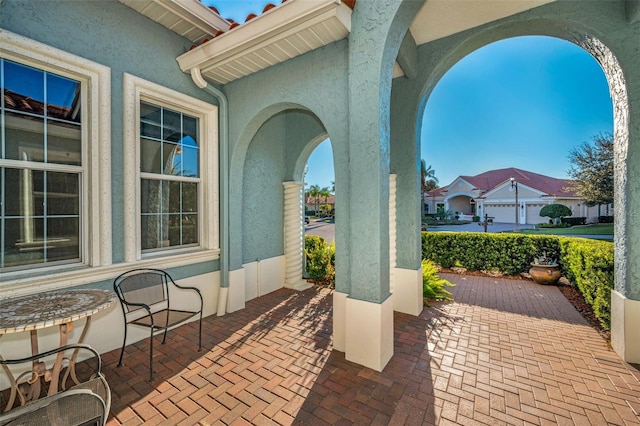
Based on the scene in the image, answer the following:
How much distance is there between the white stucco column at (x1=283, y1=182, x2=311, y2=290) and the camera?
6.20 metres

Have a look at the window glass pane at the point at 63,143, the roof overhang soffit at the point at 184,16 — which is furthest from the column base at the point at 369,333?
the roof overhang soffit at the point at 184,16

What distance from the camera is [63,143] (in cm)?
321

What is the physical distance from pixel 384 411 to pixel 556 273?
263 inches

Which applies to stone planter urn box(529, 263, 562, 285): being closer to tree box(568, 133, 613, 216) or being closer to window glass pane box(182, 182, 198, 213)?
window glass pane box(182, 182, 198, 213)

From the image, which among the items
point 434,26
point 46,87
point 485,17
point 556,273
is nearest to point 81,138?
point 46,87

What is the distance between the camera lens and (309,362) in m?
3.18

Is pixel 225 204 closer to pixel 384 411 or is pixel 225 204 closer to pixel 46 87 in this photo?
Answer: pixel 46 87

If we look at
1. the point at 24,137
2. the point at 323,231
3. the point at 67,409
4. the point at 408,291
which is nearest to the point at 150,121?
the point at 24,137

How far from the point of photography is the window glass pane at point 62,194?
313cm

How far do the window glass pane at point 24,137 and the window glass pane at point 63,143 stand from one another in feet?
0.24

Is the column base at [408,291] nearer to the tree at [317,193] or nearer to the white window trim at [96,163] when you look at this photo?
the white window trim at [96,163]

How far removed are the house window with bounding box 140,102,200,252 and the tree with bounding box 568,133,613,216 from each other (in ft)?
75.0

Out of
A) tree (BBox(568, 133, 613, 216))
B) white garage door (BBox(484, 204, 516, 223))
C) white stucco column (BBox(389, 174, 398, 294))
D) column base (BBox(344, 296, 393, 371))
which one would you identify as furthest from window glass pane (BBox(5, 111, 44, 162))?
white garage door (BBox(484, 204, 516, 223))

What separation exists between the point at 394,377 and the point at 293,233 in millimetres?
3935
